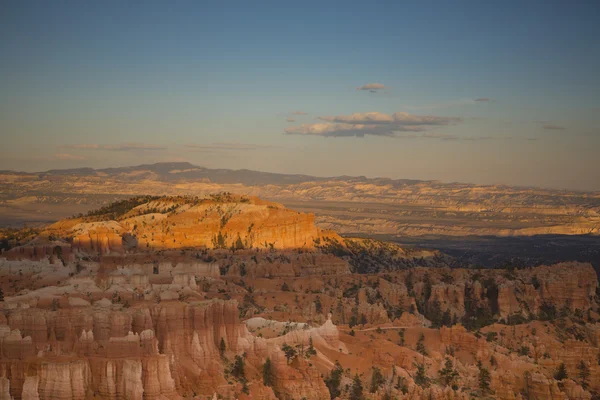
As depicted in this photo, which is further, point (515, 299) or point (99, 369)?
point (515, 299)

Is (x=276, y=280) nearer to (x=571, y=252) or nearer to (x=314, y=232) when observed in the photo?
(x=314, y=232)

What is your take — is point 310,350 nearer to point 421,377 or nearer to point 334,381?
point 334,381

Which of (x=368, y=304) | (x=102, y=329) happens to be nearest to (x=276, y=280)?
(x=368, y=304)

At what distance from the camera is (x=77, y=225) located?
117 meters

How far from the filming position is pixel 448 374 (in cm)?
5775

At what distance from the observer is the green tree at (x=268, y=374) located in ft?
168

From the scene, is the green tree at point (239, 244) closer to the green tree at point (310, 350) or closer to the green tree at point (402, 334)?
the green tree at point (402, 334)

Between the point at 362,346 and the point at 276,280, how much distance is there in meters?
38.7

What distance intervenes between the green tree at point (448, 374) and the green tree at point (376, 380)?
13.4 ft

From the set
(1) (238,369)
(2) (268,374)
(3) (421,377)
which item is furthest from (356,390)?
(1) (238,369)

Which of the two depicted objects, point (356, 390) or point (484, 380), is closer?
point (356, 390)

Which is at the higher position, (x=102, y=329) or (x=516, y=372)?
(x=102, y=329)

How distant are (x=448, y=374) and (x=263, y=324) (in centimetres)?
1332

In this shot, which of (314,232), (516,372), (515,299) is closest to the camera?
(516,372)
